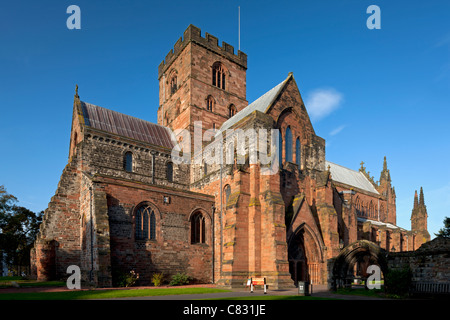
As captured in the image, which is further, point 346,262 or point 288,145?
point 288,145

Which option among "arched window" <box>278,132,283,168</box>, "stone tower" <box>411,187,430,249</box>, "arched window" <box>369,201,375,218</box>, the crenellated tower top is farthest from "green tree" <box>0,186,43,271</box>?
"stone tower" <box>411,187,430,249</box>

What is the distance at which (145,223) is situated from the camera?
25.8 m

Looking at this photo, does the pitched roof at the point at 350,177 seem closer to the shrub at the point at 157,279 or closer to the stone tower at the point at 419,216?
the stone tower at the point at 419,216

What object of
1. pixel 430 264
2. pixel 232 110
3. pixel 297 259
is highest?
pixel 232 110

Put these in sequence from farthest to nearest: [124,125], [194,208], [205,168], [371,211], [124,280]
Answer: [371,211]
[124,125]
[205,168]
[194,208]
[124,280]

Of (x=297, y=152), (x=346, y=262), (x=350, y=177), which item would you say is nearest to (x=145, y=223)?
(x=346, y=262)

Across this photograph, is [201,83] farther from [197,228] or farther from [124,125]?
[197,228]

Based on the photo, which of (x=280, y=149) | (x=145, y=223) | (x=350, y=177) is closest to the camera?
(x=145, y=223)

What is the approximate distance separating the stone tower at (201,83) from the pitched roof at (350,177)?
19.0 meters

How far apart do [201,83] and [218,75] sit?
385cm

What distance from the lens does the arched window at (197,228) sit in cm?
2866

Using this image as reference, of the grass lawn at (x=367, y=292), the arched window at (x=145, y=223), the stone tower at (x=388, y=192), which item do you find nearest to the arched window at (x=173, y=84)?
the arched window at (x=145, y=223)

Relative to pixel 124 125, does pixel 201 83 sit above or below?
above

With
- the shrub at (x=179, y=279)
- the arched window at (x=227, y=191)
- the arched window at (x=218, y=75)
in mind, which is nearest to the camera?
the shrub at (x=179, y=279)
